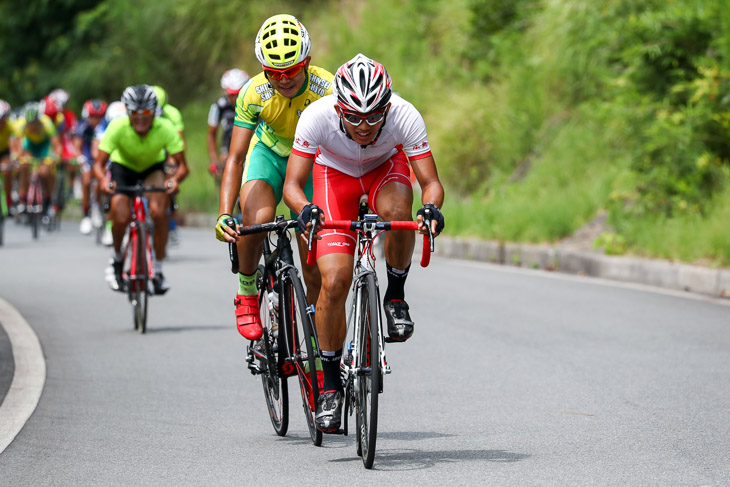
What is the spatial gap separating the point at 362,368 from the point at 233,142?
1.87 meters

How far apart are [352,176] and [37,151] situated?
17.2m

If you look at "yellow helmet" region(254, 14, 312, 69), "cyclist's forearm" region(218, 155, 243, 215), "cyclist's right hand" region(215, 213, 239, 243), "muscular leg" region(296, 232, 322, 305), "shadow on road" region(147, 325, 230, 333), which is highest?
"yellow helmet" region(254, 14, 312, 69)

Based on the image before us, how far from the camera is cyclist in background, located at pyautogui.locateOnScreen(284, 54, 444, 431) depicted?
601 cm

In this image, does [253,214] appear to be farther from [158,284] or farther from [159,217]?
[159,217]

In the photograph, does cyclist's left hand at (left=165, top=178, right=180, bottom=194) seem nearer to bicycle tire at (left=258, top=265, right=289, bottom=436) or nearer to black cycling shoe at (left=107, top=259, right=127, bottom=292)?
black cycling shoe at (left=107, top=259, right=127, bottom=292)

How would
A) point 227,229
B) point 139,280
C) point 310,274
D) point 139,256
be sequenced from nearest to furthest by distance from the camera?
1. point 227,229
2. point 310,274
3. point 139,280
4. point 139,256

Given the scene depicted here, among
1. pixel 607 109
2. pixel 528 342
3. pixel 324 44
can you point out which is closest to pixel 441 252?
pixel 607 109

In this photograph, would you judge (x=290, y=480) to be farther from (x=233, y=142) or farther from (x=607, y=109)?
(x=607, y=109)

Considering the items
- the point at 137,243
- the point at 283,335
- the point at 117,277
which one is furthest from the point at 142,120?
the point at 283,335

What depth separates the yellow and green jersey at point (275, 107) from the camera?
23.3 feet

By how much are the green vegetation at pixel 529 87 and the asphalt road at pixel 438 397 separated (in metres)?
2.56

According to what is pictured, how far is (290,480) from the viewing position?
588cm

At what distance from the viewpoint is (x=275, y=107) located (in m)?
7.11

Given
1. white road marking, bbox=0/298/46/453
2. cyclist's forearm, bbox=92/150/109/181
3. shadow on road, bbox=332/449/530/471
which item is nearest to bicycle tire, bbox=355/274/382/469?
shadow on road, bbox=332/449/530/471
